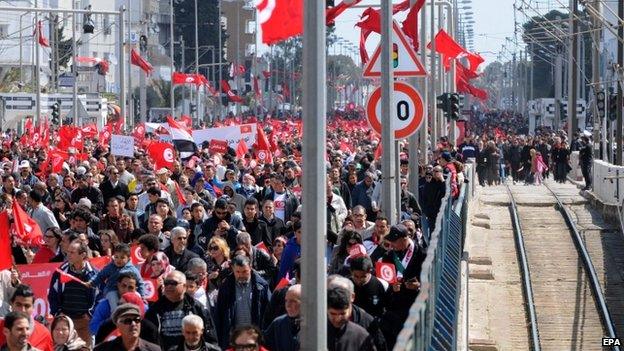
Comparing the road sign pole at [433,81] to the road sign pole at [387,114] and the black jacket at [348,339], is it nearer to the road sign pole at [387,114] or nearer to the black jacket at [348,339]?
the road sign pole at [387,114]

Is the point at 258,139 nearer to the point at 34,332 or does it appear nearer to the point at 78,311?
the point at 78,311

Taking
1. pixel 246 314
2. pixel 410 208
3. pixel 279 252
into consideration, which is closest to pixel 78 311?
pixel 246 314

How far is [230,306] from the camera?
1302 cm

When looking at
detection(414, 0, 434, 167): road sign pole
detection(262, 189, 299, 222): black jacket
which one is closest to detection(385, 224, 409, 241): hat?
detection(262, 189, 299, 222): black jacket

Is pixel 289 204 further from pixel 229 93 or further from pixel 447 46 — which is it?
pixel 229 93

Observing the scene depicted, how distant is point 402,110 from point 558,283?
11.1m

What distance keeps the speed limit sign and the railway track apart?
4.72m

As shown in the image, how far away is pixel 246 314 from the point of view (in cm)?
1297

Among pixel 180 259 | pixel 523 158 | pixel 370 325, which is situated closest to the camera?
pixel 370 325

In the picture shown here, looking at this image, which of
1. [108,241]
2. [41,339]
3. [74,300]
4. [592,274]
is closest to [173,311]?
[41,339]

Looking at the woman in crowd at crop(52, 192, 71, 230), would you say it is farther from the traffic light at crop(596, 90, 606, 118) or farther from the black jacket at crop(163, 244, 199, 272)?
the traffic light at crop(596, 90, 606, 118)

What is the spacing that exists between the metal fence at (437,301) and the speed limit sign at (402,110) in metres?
0.92

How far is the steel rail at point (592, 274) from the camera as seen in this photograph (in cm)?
2245

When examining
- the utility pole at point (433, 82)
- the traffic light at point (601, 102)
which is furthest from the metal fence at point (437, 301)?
the traffic light at point (601, 102)
